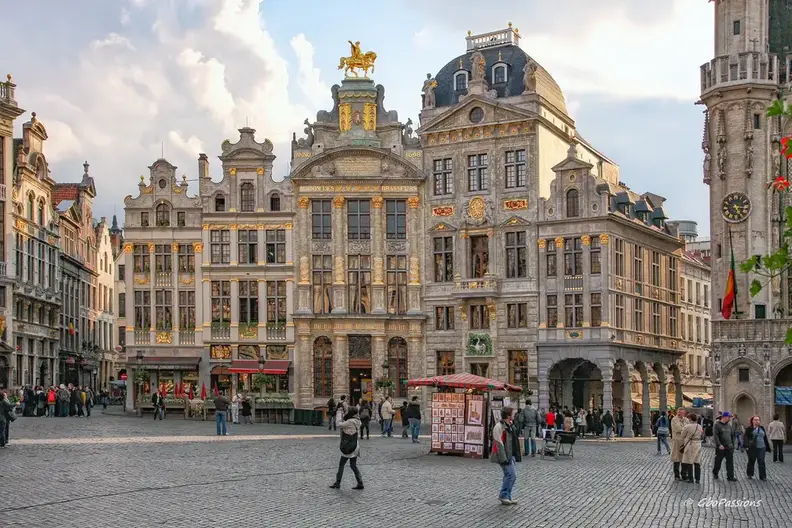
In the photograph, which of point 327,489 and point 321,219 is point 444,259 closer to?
point 321,219

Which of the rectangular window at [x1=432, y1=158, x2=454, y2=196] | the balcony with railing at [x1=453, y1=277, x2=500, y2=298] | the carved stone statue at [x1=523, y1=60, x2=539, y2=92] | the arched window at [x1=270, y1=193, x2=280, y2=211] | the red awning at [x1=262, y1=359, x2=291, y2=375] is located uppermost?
the carved stone statue at [x1=523, y1=60, x2=539, y2=92]

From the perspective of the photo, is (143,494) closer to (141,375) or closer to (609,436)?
(609,436)

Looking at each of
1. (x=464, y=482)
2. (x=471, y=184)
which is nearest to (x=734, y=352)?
(x=471, y=184)

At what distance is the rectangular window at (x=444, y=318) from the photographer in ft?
220

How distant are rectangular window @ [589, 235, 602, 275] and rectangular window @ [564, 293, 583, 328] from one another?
149cm

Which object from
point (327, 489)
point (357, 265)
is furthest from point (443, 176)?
point (327, 489)

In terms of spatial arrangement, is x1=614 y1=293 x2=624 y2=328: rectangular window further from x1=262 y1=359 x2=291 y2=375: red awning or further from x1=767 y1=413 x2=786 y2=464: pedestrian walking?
x1=767 y1=413 x2=786 y2=464: pedestrian walking

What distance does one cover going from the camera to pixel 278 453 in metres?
36.2

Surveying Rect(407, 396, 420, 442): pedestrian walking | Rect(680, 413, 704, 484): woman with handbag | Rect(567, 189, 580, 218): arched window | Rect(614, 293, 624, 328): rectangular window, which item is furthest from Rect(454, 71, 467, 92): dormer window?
Rect(680, 413, 704, 484): woman with handbag

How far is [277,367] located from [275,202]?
915 cm

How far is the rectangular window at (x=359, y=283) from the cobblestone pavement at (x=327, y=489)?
2638cm

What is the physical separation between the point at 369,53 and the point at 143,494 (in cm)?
4806

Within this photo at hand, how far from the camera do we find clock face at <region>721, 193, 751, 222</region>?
55.4m

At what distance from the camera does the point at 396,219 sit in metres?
67.9
